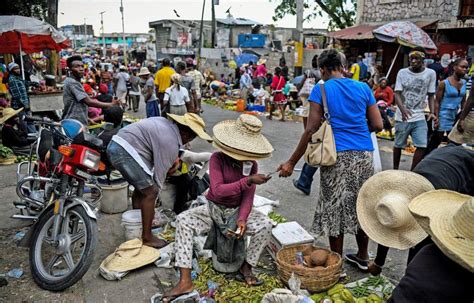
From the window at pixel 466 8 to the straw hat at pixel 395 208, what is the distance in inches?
527

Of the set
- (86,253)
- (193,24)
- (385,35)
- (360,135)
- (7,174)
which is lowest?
(7,174)

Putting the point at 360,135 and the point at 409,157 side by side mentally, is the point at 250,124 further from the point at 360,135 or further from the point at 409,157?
the point at 409,157

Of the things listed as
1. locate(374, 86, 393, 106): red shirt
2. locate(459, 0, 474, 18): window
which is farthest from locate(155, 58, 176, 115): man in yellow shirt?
locate(459, 0, 474, 18): window

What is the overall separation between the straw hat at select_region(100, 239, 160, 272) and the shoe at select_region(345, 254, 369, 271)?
6.23 feet

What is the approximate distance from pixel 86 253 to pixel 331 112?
7.98 ft

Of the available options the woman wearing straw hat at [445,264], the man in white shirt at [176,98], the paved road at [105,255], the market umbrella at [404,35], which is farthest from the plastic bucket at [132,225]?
the market umbrella at [404,35]

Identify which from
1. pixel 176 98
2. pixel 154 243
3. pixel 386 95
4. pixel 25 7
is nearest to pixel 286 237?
pixel 154 243

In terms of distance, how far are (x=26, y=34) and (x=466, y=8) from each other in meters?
13.6

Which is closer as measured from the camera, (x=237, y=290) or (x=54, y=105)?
(x=237, y=290)

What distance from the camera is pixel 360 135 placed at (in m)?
3.52

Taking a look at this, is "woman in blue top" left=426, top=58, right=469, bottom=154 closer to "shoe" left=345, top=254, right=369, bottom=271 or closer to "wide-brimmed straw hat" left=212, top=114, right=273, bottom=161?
"shoe" left=345, top=254, right=369, bottom=271

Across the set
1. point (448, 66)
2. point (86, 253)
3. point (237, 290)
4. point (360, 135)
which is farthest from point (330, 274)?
point (448, 66)

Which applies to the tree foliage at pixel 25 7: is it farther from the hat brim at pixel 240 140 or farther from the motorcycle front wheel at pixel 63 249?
the hat brim at pixel 240 140

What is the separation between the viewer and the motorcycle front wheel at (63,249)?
3312mm
